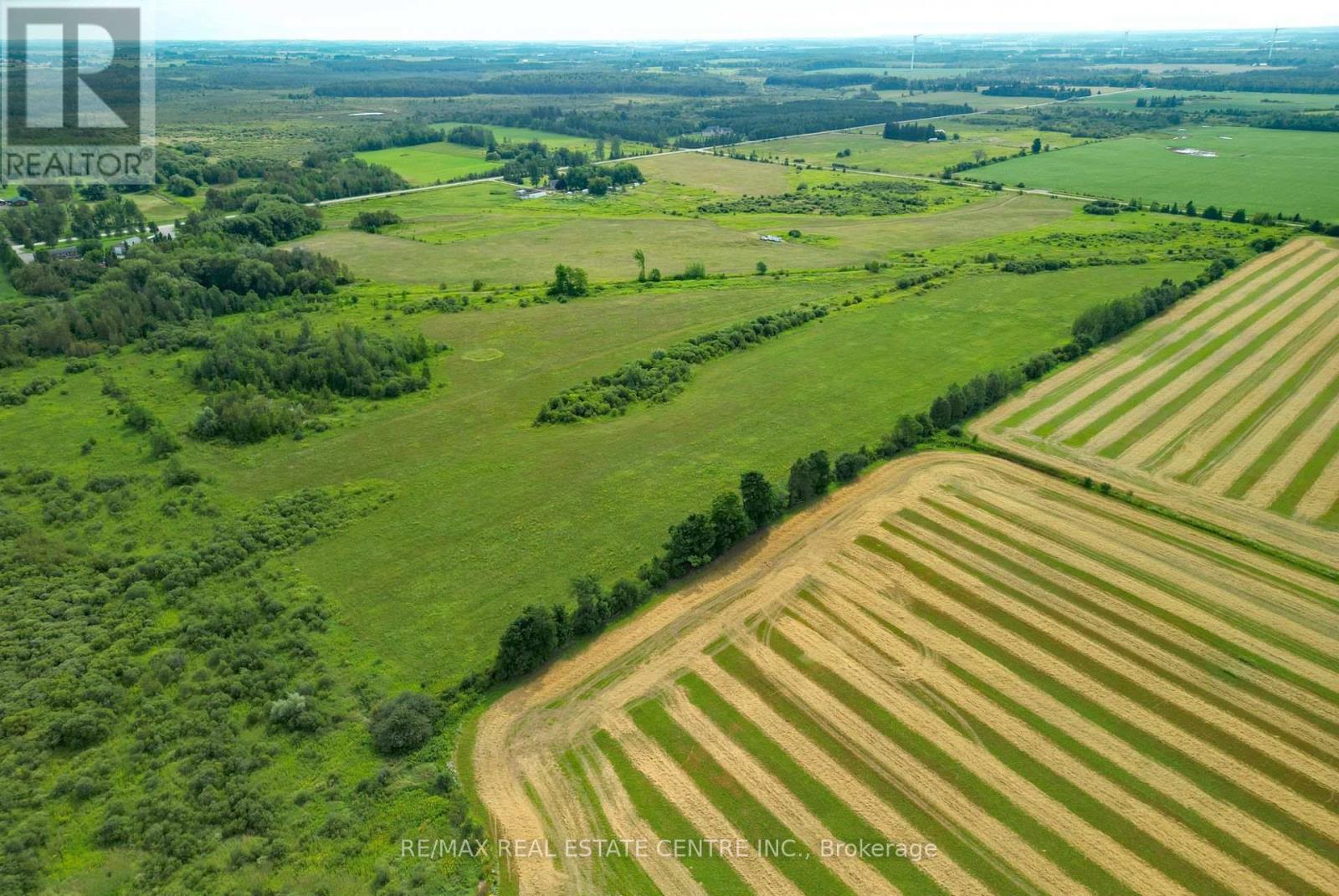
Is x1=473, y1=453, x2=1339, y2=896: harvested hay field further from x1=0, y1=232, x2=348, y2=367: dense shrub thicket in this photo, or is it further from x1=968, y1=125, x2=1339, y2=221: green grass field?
x1=968, y1=125, x2=1339, y2=221: green grass field

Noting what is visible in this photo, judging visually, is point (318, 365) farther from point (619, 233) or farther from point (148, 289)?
point (619, 233)


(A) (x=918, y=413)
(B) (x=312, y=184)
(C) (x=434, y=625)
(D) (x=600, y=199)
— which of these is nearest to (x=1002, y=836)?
(C) (x=434, y=625)

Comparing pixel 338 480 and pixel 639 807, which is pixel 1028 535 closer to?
pixel 639 807

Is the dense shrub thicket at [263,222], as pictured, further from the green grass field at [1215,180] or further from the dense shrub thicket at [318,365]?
the green grass field at [1215,180]

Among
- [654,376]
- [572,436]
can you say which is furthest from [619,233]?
[572,436]

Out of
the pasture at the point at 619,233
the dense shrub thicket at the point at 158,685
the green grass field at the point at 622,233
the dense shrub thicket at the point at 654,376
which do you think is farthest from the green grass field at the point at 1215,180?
the dense shrub thicket at the point at 158,685

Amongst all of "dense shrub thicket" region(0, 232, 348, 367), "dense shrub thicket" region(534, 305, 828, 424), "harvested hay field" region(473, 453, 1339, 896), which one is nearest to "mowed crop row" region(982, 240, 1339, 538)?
"harvested hay field" region(473, 453, 1339, 896)
